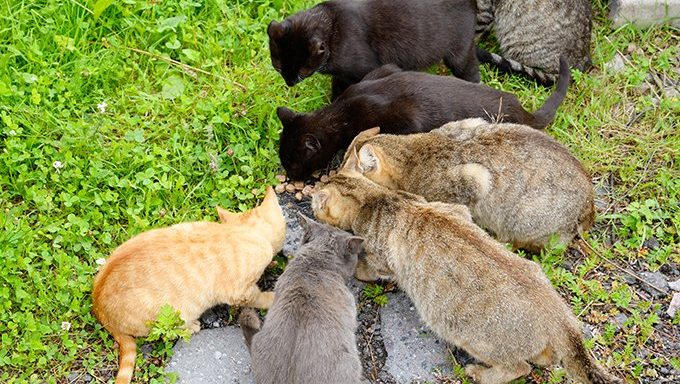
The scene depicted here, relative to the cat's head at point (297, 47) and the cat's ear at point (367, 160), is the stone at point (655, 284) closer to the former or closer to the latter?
the cat's ear at point (367, 160)

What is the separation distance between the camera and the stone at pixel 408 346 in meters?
4.56

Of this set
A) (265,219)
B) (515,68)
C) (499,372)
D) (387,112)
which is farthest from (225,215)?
(515,68)

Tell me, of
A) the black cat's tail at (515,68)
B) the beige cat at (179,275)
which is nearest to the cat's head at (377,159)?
the beige cat at (179,275)

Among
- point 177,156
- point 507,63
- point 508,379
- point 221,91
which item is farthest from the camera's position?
point 507,63

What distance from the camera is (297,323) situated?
397cm

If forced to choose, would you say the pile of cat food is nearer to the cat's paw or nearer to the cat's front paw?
the cat's front paw

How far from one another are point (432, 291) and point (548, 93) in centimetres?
248

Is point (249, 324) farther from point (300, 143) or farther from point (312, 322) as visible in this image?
point (300, 143)

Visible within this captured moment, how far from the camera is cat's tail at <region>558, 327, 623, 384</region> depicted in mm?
3945

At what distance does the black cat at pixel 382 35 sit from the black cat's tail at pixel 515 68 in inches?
14.2

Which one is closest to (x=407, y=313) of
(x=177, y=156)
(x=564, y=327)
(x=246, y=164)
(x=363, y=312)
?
(x=363, y=312)

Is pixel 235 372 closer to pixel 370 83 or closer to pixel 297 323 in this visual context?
pixel 297 323

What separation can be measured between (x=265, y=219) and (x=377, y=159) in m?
0.80

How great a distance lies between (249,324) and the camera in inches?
177
